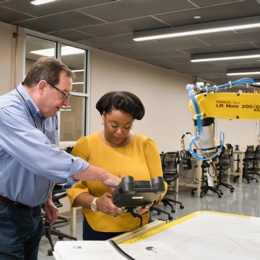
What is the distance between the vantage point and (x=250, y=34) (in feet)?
16.5

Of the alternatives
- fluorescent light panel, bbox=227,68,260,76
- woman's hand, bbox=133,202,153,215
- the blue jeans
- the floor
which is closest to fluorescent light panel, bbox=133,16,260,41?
the floor

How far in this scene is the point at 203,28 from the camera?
4.59 m

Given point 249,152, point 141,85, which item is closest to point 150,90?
point 141,85

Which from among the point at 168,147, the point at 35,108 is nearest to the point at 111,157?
the point at 35,108

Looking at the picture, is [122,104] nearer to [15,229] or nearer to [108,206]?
[108,206]

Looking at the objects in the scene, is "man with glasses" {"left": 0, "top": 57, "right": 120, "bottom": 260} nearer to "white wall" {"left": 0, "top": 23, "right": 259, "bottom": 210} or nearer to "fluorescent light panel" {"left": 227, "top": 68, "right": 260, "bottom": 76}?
"white wall" {"left": 0, "top": 23, "right": 259, "bottom": 210}

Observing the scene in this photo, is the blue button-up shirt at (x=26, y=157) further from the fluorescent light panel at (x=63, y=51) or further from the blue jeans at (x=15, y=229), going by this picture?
the fluorescent light panel at (x=63, y=51)

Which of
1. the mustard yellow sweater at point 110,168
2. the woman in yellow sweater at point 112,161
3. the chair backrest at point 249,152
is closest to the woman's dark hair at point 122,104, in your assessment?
the woman in yellow sweater at point 112,161

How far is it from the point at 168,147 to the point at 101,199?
708 cm

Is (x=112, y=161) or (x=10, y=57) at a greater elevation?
(x=10, y=57)

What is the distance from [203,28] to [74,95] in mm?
2558

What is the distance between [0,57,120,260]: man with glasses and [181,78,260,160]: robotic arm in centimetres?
42

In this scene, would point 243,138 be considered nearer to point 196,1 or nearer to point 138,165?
point 196,1

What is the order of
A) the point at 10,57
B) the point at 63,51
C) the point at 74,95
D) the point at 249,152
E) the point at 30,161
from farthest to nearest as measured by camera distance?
the point at 249,152 → the point at 74,95 → the point at 63,51 → the point at 10,57 → the point at 30,161
